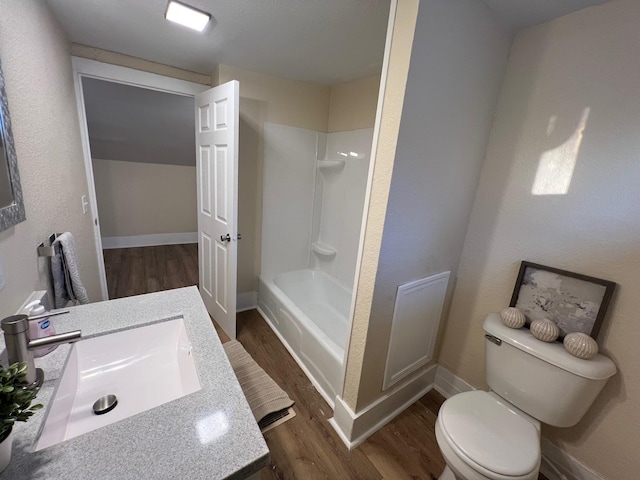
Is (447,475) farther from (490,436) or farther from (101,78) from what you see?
(101,78)

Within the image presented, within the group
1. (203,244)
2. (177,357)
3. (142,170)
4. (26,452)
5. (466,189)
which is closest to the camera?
(26,452)

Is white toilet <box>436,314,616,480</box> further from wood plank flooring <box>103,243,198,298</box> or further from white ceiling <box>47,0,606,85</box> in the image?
wood plank flooring <box>103,243,198,298</box>

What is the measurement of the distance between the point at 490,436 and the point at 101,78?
3.18m

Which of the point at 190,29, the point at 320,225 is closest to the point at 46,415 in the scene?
the point at 190,29

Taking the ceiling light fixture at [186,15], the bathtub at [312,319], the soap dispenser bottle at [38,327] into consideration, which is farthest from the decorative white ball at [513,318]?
the ceiling light fixture at [186,15]

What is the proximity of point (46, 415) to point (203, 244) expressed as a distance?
6.25 ft

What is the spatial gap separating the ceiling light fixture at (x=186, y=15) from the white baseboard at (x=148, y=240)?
12.6 ft

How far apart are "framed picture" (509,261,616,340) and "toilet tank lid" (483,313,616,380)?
109mm

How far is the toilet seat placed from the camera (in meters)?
0.99

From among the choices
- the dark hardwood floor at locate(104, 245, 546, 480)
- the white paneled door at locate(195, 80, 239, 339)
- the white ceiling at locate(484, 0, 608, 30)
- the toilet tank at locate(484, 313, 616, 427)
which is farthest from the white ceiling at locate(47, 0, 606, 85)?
the dark hardwood floor at locate(104, 245, 546, 480)

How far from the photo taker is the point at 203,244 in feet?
8.01

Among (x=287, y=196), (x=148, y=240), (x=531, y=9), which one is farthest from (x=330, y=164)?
(x=148, y=240)

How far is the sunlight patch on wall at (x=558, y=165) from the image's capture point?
1.20 metres

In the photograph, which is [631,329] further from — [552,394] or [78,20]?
[78,20]
